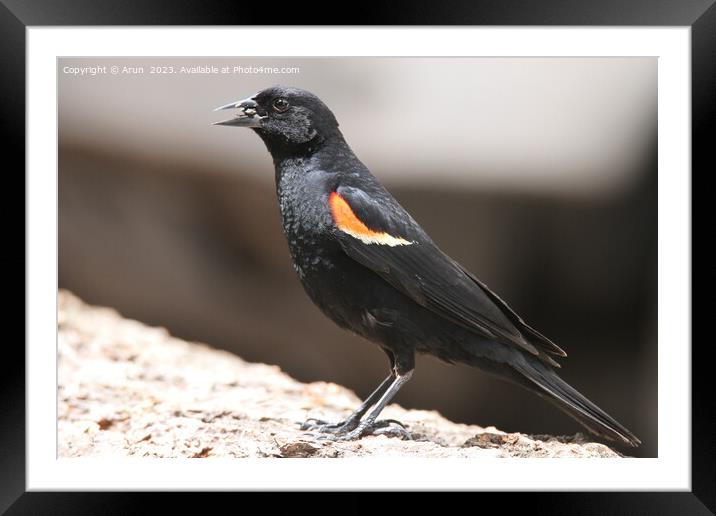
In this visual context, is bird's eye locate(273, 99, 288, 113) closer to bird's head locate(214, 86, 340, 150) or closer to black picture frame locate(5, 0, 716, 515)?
bird's head locate(214, 86, 340, 150)

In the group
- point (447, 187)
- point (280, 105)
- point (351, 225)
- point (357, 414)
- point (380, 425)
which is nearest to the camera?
point (351, 225)

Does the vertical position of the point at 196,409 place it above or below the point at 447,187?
below

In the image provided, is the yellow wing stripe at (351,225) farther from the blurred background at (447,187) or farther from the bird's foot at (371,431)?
the bird's foot at (371,431)

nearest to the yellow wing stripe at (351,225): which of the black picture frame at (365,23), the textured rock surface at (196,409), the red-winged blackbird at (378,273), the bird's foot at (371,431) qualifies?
the red-winged blackbird at (378,273)

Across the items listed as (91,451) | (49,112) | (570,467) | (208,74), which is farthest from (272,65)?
(570,467)

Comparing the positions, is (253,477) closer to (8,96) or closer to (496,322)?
(496,322)

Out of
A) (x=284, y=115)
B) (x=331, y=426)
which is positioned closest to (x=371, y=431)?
(x=331, y=426)

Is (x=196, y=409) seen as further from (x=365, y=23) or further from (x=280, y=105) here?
(x=365, y=23)
